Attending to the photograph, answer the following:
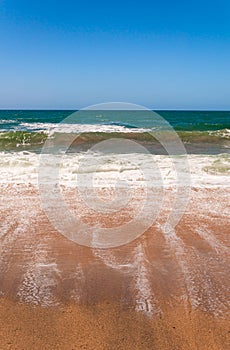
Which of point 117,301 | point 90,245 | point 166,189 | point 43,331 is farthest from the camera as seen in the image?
point 166,189

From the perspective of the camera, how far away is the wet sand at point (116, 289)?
7.73 feet

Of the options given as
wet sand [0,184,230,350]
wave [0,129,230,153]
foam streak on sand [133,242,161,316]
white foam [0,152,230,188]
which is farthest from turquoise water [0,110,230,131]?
foam streak on sand [133,242,161,316]

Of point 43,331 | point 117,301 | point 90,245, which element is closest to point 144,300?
point 117,301

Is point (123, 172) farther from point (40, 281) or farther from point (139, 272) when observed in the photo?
point (40, 281)

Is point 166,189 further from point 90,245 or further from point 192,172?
point 90,245

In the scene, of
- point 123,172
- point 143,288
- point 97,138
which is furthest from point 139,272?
point 97,138

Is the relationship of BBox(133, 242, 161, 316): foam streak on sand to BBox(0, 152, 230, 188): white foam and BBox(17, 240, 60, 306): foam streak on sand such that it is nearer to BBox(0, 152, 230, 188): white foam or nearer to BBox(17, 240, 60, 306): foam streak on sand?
BBox(17, 240, 60, 306): foam streak on sand

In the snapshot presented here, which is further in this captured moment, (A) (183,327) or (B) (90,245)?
(B) (90,245)

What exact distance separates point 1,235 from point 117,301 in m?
2.02

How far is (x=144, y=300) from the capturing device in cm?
278

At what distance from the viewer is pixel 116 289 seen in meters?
2.95

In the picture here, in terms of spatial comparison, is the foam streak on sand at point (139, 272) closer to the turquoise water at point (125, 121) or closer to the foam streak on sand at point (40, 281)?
the foam streak on sand at point (40, 281)

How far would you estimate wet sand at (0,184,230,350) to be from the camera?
236 cm

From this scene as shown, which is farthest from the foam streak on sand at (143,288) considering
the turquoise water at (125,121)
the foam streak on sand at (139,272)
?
the turquoise water at (125,121)
